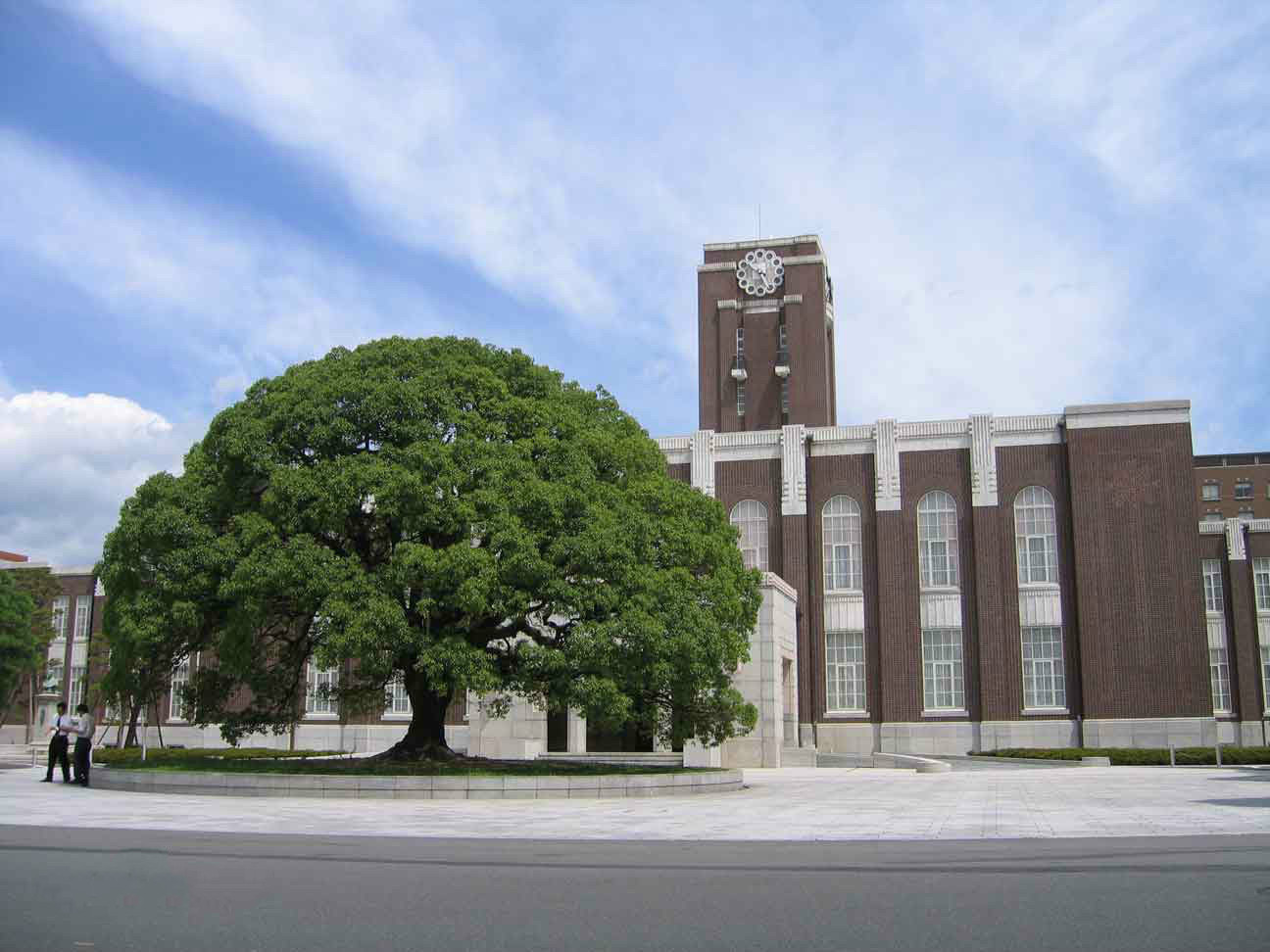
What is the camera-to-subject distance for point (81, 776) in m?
20.4

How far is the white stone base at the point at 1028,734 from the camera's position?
127 feet

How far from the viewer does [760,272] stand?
180 feet

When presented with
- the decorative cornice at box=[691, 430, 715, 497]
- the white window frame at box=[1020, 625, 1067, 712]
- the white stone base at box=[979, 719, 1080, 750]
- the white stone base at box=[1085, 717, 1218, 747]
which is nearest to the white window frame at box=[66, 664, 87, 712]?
the decorative cornice at box=[691, 430, 715, 497]

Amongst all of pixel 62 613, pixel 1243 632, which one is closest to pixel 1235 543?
pixel 1243 632

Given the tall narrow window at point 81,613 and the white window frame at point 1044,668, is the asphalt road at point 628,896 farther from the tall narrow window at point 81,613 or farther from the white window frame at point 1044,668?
the tall narrow window at point 81,613

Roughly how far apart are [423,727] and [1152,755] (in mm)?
21183

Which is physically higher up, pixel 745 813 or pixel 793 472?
→ pixel 793 472

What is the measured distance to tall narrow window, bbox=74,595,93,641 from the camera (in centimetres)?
5591

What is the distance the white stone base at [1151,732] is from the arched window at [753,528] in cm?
1230

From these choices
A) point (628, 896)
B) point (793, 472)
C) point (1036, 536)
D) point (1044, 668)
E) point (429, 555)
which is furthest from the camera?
point (793, 472)

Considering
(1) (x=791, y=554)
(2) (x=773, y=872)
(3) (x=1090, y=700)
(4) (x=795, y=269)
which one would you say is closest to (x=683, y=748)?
(1) (x=791, y=554)

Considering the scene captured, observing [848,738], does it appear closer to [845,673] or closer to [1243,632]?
[845,673]

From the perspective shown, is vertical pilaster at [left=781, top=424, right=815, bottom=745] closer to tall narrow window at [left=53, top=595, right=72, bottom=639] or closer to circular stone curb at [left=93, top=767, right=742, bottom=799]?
circular stone curb at [left=93, top=767, right=742, bottom=799]

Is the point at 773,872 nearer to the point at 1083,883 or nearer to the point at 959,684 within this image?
the point at 1083,883
